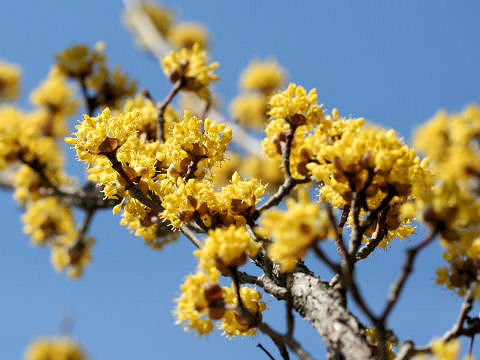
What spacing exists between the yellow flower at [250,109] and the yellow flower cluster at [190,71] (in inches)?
157

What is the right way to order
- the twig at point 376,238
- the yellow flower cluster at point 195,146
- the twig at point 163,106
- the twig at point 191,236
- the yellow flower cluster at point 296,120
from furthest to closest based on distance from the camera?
1. the twig at point 163,106
2. the yellow flower cluster at point 195,146
3. the yellow flower cluster at point 296,120
4. the twig at point 191,236
5. the twig at point 376,238

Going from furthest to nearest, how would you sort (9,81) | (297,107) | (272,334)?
(9,81) → (297,107) → (272,334)

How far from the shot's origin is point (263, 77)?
8.77 m

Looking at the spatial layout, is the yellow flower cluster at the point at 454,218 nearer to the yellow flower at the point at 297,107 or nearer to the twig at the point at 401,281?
the twig at the point at 401,281

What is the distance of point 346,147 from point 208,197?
629 millimetres

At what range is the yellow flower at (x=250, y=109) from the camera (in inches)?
311

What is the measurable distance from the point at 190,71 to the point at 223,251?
2.41 meters

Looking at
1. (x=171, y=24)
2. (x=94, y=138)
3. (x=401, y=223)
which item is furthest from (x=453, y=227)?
(x=171, y=24)

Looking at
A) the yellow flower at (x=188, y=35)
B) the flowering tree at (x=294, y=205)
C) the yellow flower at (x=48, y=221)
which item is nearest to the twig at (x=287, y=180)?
the flowering tree at (x=294, y=205)

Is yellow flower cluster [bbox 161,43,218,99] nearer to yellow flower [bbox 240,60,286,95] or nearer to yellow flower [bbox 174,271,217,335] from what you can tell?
Result: yellow flower [bbox 174,271,217,335]

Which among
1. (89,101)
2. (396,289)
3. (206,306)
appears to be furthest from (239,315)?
(89,101)

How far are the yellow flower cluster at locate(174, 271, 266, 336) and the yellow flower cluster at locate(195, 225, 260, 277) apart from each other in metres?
0.04

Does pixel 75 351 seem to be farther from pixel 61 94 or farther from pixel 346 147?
pixel 346 147

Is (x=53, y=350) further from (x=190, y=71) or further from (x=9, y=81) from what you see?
(x=190, y=71)
